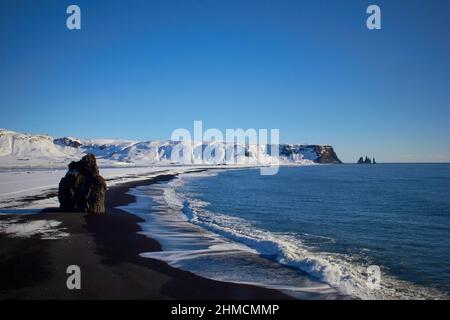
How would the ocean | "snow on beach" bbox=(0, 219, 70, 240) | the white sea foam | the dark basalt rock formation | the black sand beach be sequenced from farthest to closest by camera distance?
the dark basalt rock formation, "snow on beach" bbox=(0, 219, 70, 240), the ocean, the white sea foam, the black sand beach

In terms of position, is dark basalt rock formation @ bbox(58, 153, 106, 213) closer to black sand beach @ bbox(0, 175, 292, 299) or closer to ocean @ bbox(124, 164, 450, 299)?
ocean @ bbox(124, 164, 450, 299)

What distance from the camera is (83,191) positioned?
25.1 metres

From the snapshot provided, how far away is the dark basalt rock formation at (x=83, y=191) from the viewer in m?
24.7

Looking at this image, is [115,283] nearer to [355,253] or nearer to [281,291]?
[281,291]

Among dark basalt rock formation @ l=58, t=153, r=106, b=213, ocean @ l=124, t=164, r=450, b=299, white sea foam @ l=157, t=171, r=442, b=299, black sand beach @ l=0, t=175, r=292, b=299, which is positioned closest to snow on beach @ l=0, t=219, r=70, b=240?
black sand beach @ l=0, t=175, r=292, b=299

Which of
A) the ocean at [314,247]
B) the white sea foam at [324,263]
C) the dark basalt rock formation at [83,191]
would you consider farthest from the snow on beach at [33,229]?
the white sea foam at [324,263]

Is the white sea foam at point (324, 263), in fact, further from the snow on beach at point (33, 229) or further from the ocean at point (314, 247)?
the snow on beach at point (33, 229)

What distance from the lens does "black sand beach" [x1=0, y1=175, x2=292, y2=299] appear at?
10.4 metres

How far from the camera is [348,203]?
38.1 meters

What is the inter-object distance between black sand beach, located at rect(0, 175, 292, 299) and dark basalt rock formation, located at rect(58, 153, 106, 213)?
6238 millimetres

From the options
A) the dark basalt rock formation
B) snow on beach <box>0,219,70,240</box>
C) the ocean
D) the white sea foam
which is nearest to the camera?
the white sea foam

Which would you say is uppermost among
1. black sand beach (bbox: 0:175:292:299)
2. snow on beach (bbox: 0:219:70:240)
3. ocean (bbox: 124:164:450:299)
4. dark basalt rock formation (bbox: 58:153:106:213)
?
dark basalt rock formation (bbox: 58:153:106:213)

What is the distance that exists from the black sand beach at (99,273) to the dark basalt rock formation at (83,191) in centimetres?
624
